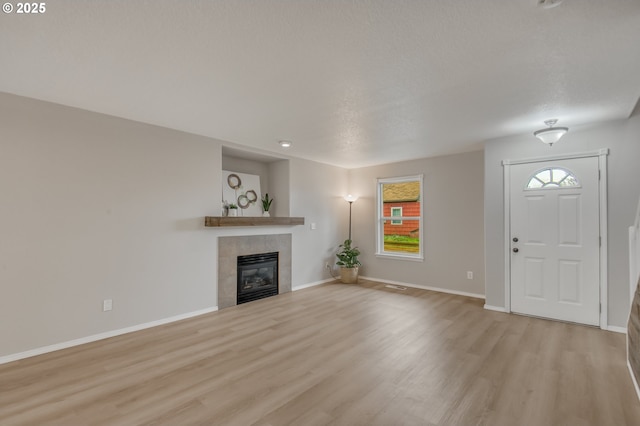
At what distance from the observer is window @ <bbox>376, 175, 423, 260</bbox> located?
580cm

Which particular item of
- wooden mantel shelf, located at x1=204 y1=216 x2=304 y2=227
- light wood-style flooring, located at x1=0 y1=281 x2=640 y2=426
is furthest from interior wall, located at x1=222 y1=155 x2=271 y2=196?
light wood-style flooring, located at x1=0 y1=281 x2=640 y2=426

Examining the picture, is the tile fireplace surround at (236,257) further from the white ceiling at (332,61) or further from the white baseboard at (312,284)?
the white ceiling at (332,61)

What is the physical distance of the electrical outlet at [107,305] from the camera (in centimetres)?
326

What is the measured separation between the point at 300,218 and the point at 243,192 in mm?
1123

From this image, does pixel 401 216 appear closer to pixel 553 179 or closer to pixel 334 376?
pixel 553 179

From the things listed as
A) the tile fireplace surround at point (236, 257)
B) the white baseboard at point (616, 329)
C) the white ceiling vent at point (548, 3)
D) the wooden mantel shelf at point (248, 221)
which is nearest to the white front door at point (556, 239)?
the white baseboard at point (616, 329)

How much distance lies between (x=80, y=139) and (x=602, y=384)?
5337 millimetres

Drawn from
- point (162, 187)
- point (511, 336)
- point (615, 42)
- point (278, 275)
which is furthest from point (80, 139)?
point (511, 336)

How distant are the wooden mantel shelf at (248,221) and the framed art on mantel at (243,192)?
415 millimetres

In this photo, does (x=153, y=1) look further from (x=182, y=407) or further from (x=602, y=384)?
(x=602, y=384)

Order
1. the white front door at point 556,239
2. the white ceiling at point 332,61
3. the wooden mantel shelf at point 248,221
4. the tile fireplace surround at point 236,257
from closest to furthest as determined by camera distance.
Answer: the white ceiling at point 332,61 < the white front door at point 556,239 < the wooden mantel shelf at point 248,221 < the tile fireplace surround at point 236,257

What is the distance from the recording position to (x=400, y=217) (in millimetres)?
5988

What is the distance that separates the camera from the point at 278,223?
5.07 m

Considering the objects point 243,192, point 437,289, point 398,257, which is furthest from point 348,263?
point 243,192
